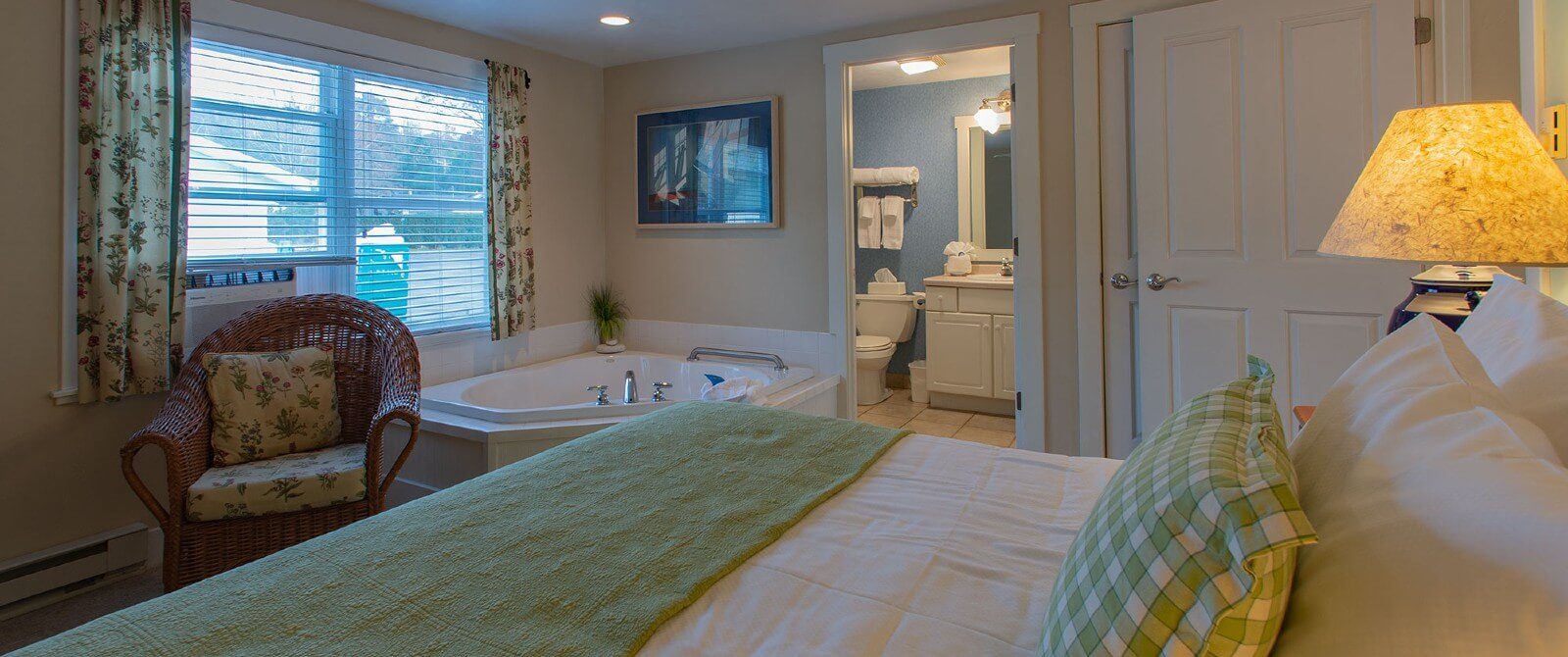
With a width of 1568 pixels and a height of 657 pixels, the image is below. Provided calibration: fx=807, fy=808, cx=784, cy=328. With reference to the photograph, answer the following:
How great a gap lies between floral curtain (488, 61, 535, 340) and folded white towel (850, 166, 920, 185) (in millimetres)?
2461

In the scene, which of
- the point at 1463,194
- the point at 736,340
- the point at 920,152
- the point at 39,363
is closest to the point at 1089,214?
the point at 1463,194

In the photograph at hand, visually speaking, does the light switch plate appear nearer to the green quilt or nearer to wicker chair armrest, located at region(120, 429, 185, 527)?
the green quilt

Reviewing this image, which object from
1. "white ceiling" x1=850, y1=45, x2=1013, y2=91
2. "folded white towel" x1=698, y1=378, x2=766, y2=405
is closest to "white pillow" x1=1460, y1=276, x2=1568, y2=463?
"folded white towel" x1=698, y1=378, x2=766, y2=405

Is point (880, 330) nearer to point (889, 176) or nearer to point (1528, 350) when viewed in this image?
point (889, 176)

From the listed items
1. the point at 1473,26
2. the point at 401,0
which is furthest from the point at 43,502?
the point at 1473,26

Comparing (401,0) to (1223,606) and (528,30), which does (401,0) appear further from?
(1223,606)

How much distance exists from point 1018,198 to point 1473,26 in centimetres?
156

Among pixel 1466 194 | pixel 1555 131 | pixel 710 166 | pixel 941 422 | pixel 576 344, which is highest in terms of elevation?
pixel 710 166

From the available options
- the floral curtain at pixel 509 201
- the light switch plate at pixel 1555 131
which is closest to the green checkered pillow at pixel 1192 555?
the light switch plate at pixel 1555 131

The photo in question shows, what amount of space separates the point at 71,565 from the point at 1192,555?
3361mm

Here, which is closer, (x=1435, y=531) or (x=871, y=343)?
(x=1435, y=531)

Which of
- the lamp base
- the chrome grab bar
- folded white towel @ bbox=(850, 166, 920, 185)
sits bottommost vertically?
the chrome grab bar

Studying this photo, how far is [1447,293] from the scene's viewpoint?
1885 mm

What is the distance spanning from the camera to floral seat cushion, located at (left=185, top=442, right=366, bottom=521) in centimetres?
238
